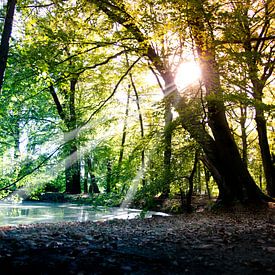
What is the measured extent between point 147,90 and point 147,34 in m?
14.7

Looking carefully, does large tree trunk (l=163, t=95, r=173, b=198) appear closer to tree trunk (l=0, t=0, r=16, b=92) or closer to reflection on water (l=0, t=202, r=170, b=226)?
reflection on water (l=0, t=202, r=170, b=226)

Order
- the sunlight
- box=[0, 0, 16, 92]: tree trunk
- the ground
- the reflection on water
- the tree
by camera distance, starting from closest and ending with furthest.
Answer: the ground < box=[0, 0, 16, 92]: tree trunk < the tree < the sunlight < the reflection on water

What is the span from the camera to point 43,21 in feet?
29.9

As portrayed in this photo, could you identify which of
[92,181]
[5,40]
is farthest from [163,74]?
[92,181]

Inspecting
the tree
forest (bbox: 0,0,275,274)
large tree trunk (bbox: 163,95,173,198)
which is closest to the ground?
forest (bbox: 0,0,275,274)

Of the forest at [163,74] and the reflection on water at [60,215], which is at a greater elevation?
the forest at [163,74]

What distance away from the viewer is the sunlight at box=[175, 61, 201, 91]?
25.8ft

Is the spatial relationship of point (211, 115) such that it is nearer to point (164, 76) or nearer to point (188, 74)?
point (188, 74)

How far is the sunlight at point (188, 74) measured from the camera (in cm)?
787

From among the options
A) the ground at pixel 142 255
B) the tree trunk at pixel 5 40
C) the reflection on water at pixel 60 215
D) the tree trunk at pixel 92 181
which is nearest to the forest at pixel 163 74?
the tree trunk at pixel 5 40

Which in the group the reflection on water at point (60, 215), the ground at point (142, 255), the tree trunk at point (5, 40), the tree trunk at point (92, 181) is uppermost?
the tree trunk at point (5, 40)

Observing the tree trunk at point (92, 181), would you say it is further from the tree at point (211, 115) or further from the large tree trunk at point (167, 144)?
the tree at point (211, 115)

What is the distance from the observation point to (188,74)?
8938 mm

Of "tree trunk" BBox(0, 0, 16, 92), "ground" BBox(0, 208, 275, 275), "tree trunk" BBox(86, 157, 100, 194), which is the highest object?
"tree trunk" BBox(0, 0, 16, 92)
